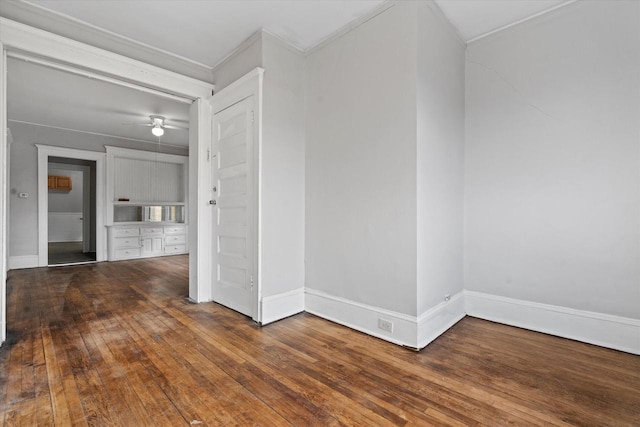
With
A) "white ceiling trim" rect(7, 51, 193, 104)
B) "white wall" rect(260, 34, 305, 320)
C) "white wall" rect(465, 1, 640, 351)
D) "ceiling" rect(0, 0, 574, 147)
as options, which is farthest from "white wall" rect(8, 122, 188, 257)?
"white wall" rect(465, 1, 640, 351)

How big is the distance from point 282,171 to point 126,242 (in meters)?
5.60

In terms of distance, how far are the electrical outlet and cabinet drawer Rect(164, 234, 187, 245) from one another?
656 cm

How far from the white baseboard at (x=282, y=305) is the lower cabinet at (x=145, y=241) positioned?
550cm

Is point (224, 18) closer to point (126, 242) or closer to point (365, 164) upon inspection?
point (365, 164)

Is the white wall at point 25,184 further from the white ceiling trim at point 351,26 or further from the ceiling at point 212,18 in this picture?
the white ceiling trim at point 351,26

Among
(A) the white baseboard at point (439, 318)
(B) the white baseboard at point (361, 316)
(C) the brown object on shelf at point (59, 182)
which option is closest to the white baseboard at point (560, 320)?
(A) the white baseboard at point (439, 318)

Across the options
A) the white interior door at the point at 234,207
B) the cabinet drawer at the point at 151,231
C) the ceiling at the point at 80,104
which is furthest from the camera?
the cabinet drawer at the point at 151,231

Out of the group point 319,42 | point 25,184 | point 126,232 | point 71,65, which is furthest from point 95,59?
point 126,232

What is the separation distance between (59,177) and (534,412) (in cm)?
1461

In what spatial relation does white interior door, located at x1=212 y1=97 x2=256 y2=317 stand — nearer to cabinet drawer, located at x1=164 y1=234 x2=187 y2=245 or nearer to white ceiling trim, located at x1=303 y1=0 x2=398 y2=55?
white ceiling trim, located at x1=303 y1=0 x2=398 y2=55

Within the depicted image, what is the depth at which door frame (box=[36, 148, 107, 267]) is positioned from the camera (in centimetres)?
603

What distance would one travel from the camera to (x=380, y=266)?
263 centimetres

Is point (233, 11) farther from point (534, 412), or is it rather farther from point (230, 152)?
point (534, 412)

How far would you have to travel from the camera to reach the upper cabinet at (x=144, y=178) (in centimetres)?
688
